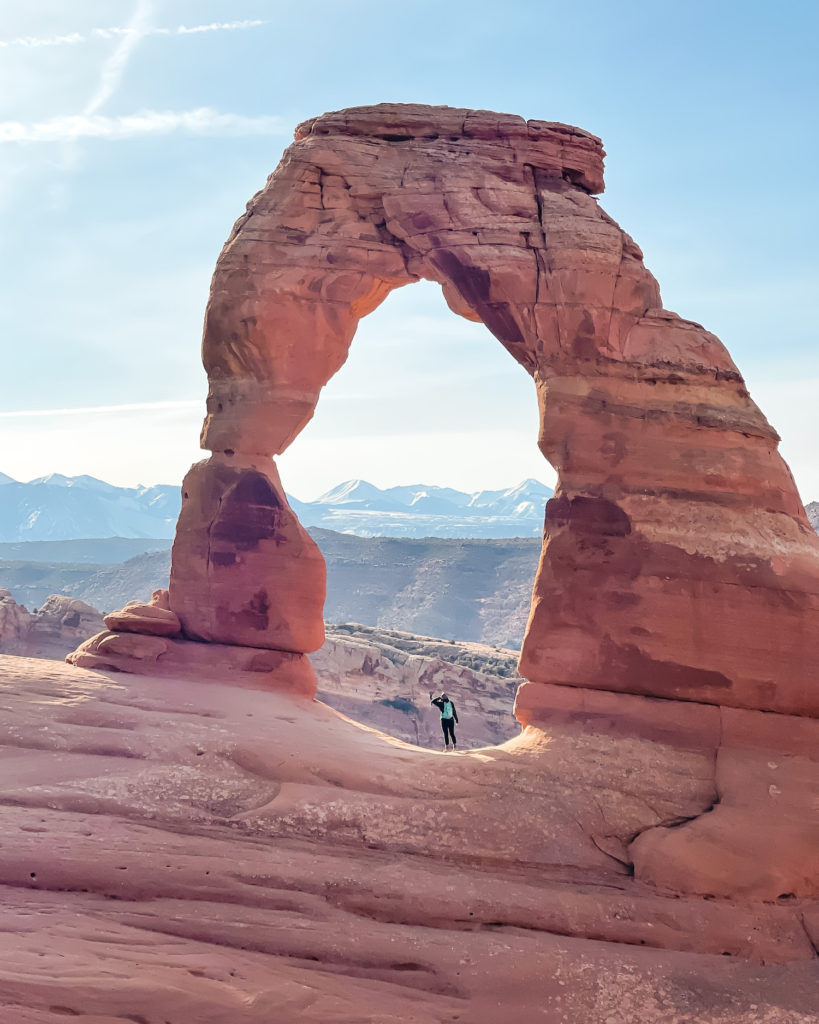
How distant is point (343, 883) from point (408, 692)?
24627 millimetres

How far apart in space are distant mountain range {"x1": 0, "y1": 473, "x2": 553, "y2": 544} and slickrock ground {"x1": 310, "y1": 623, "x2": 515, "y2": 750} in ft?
374

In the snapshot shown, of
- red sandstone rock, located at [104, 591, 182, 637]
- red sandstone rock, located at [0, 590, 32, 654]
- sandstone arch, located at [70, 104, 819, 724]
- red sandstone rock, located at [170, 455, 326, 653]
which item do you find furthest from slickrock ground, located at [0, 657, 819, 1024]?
red sandstone rock, located at [0, 590, 32, 654]

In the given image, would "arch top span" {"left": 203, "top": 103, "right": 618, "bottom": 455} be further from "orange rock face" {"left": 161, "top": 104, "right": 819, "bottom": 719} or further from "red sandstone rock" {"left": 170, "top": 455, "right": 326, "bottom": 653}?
"red sandstone rock" {"left": 170, "top": 455, "right": 326, "bottom": 653}

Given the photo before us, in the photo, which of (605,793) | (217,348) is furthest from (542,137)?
(605,793)

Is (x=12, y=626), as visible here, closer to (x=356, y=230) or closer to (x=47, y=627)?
(x=47, y=627)

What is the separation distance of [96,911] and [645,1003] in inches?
199

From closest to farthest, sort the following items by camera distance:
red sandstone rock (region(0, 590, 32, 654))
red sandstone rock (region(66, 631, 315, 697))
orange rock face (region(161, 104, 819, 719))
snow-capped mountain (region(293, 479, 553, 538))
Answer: orange rock face (region(161, 104, 819, 719)), red sandstone rock (region(66, 631, 315, 697)), red sandstone rock (region(0, 590, 32, 654)), snow-capped mountain (region(293, 479, 553, 538))

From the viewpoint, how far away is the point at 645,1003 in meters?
8.80

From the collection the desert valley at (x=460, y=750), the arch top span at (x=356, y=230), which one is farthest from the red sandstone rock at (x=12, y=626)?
the arch top span at (x=356, y=230)

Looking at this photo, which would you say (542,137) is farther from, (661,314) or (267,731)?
(267,731)

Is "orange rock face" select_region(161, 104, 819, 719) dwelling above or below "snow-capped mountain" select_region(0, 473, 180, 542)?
below

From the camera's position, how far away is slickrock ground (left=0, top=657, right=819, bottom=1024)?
8.23 m

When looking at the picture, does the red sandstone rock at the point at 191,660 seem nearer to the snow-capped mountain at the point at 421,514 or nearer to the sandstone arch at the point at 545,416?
the sandstone arch at the point at 545,416

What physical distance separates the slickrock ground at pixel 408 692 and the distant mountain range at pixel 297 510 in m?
114
